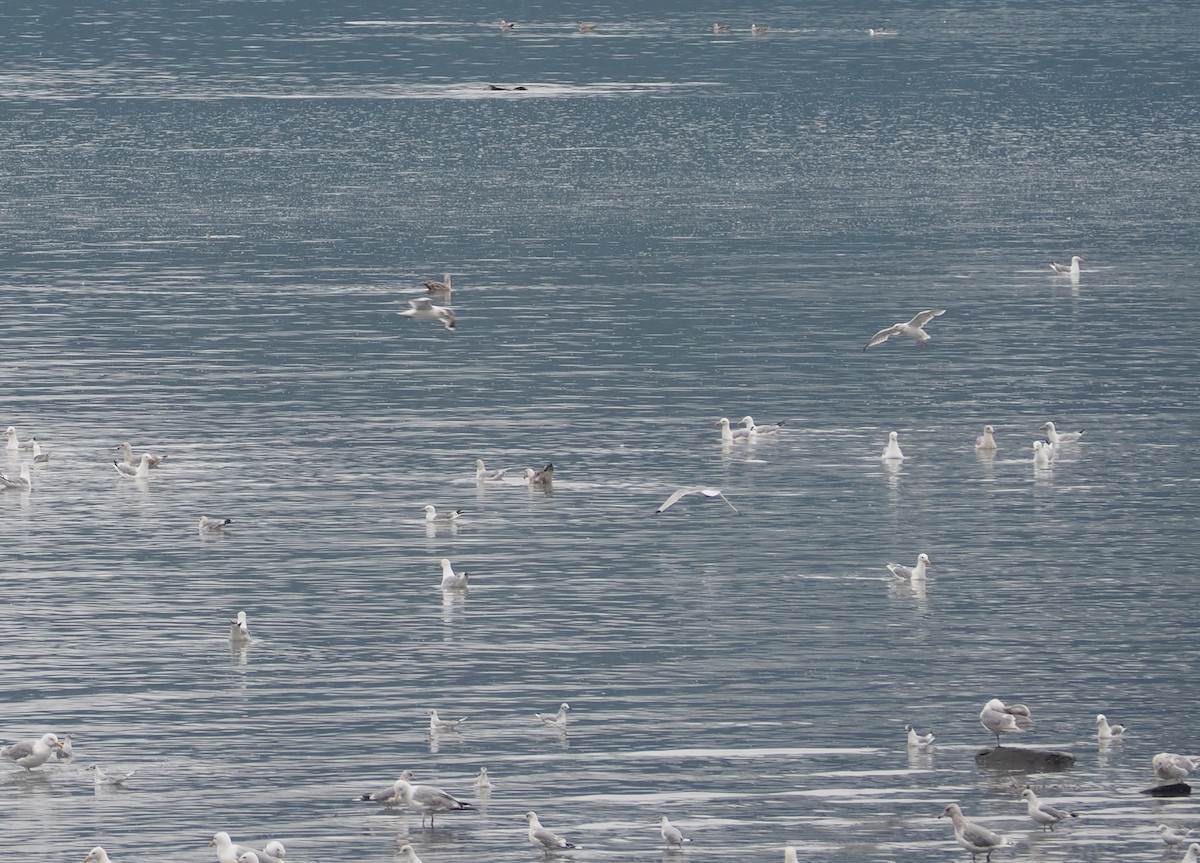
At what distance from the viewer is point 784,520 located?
5269cm

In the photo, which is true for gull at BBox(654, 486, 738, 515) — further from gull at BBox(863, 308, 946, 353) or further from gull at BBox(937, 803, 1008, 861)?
gull at BBox(937, 803, 1008, 861)

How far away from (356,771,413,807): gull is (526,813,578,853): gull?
247 cm

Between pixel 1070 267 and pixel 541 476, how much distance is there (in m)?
38.8

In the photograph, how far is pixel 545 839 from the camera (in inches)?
1248

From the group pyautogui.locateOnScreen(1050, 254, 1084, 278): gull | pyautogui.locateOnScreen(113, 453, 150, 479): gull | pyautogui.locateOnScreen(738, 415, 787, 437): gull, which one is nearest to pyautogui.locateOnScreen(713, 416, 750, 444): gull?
pyautogui.locateOnScreen(738, 415, 787, 437): gull

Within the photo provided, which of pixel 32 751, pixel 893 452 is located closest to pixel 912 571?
pixel 893 452

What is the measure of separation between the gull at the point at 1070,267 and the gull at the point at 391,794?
189 ft

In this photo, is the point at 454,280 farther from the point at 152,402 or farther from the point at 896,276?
the point at 152,402

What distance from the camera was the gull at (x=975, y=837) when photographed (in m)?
31.6

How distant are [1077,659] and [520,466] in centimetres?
1941

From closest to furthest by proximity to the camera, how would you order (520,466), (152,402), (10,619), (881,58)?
1. (10,619)
2. (520,466)
3. (152,402)
4. (881,58)

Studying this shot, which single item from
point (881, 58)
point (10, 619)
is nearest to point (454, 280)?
point (10, 619)

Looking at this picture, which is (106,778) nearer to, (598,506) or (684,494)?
(684,494)

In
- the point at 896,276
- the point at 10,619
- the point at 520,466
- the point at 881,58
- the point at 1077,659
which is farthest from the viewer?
the point at 881,58
